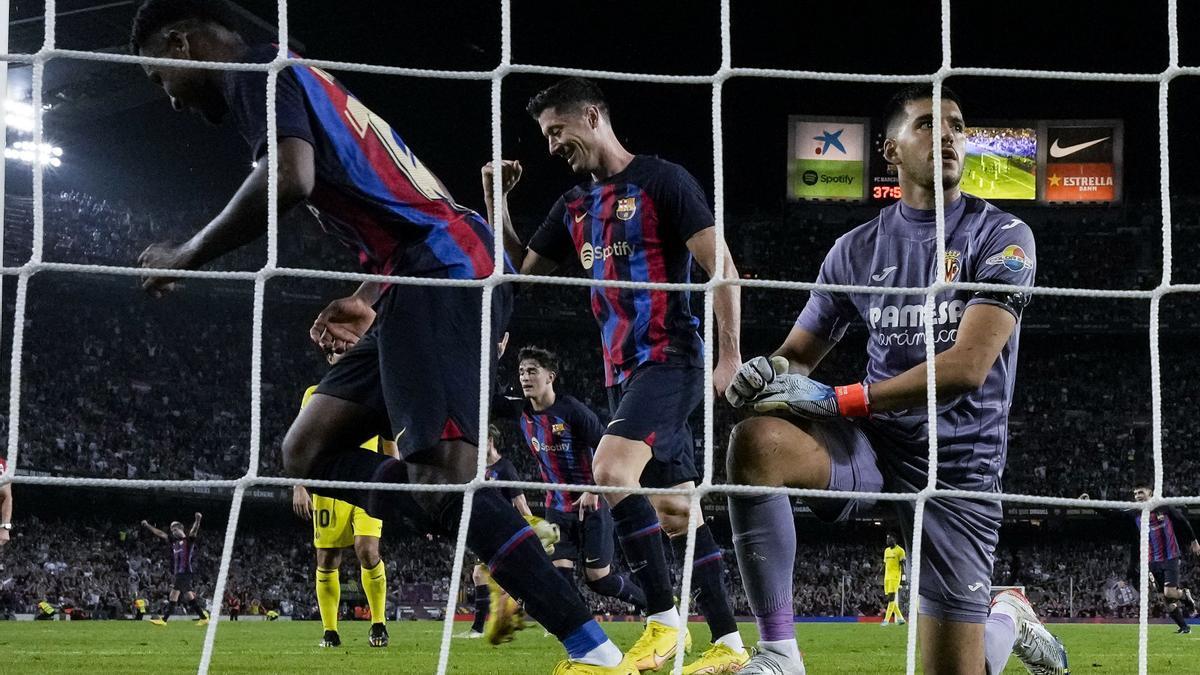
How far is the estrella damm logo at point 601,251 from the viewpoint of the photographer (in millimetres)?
4273

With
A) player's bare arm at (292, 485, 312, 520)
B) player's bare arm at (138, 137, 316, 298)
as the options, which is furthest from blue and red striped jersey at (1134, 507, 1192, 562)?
player's bare arm at (138, 137, 316, 298)

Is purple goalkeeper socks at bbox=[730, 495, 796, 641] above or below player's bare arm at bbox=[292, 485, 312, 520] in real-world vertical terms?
above

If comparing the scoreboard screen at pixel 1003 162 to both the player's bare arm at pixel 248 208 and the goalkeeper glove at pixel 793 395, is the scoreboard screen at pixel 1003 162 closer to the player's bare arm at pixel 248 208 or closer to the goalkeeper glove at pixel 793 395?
the goalkeeper glove at pixel 793 395

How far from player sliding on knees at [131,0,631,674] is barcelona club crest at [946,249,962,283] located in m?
1.18

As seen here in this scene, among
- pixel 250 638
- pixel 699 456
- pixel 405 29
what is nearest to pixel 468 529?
pixel 250 638

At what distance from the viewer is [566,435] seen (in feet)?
22.9

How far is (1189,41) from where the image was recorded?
2162 centimetres

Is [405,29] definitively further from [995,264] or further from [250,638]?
[995,264]

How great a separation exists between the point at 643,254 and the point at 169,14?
5.77 feet

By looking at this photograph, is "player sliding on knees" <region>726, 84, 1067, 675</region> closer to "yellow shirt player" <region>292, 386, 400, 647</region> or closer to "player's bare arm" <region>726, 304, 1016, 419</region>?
"player's bare arm" <region>726, 304, 1016, 419</region>

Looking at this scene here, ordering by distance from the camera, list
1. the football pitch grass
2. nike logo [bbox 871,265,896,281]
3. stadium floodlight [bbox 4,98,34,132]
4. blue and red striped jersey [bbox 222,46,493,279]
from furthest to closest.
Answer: stadium floodlight [bbox 4,98,34,132], the football pitch grass, nike logo [bbox 871,265,896,281], blue and red striped jersey [bbox 222,46,493,279]

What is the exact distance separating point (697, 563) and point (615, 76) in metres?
2.45

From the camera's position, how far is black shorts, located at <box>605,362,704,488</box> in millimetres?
4031

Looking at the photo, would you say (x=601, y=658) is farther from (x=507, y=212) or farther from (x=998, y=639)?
(x=507, y=212)
